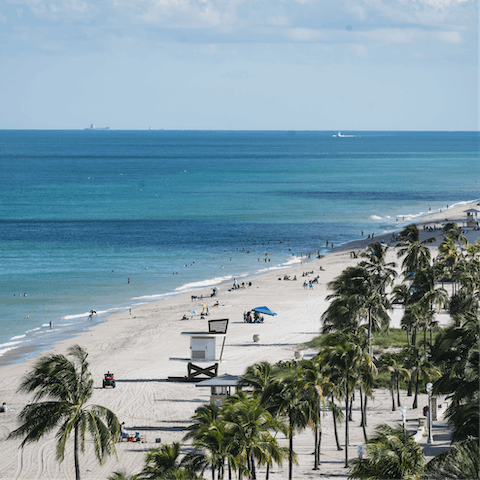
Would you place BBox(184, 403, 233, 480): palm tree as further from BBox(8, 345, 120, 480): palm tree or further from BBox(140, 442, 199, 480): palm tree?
BBox(8, 345, 120, 480): palm tree

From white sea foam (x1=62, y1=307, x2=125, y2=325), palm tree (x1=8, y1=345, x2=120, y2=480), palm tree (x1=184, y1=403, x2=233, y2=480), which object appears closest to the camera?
palm tree (x1=184, y1=403, x2=233, y2=480)

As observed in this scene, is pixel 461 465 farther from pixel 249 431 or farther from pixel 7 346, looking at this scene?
pixel 7 346

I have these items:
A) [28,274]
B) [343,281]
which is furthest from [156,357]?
[28,274]

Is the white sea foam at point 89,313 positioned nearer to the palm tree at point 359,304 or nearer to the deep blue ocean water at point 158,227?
the deep blue ocean water at point 158,227

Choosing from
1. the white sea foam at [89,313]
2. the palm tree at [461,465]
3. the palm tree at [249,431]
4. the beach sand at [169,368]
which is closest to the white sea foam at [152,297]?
the beach sand at [169,368]

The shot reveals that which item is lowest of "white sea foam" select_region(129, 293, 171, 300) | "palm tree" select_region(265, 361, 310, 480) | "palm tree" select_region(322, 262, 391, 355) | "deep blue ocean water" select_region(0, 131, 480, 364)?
"palm tree" select_region(265, 361, 310, 480)

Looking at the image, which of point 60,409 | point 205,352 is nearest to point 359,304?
point 205,352

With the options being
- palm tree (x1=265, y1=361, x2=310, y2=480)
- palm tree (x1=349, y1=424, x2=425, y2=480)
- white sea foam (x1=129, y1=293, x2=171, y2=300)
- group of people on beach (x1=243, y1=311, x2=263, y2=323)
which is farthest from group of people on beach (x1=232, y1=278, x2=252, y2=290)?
palm tree (x1=349, y1=424, x2=425, y2=480)
